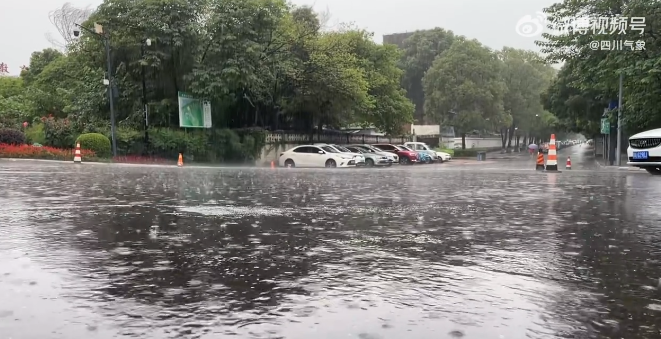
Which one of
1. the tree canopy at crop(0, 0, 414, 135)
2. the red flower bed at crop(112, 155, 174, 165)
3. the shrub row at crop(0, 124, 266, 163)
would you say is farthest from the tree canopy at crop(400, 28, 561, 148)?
the red flower bed at crop(112, 155, 174, 165)

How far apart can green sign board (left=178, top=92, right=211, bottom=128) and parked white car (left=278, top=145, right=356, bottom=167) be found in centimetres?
552

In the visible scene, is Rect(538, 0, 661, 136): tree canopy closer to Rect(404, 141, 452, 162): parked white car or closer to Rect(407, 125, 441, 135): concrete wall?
Rect(404, 141, 452, 162): parked white car

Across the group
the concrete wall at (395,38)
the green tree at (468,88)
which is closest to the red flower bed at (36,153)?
the green tree at (468,88)

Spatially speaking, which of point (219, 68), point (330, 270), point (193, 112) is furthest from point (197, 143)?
point (330, 270)

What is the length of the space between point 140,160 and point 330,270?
26933mm

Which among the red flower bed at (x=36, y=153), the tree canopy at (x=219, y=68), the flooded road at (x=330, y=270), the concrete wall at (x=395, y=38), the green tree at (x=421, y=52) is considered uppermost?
the concrete wall at (x=395, y=38)

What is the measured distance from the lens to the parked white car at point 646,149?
16516mm

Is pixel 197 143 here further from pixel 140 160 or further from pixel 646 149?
pixel 646 149

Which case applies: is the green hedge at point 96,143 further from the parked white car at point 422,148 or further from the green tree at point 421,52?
the green tree at point 421,52

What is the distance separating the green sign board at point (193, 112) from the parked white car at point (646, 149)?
2225cm

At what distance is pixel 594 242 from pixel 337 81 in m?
28.8

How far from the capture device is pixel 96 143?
29750 millimetres

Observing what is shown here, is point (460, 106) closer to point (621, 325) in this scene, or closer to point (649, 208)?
point (649, 208)

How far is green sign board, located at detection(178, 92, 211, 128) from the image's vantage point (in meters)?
31.7
